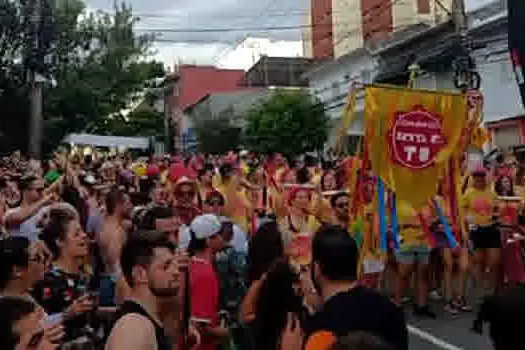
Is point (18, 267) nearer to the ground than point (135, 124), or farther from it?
nearer to the ground

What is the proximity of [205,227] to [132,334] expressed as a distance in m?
1.92

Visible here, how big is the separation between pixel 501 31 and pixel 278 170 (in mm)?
14556

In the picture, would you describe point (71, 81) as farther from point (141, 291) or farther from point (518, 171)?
point (141, 291)

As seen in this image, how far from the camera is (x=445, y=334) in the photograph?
22.2 feet

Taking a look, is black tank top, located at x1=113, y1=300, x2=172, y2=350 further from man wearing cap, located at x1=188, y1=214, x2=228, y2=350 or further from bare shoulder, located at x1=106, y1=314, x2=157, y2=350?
man wearing cap, located at x1=188, y1=214, x2=228, y2=350

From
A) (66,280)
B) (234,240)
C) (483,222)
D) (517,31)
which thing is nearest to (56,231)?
(66,280)

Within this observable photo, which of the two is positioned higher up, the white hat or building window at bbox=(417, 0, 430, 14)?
building window at bbox=(417, 0, 430, 14)

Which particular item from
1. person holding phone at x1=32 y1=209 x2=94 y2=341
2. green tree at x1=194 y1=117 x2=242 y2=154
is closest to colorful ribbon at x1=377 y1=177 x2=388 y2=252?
person holding phone at x1=32 y1=209 x2=94 y2=341

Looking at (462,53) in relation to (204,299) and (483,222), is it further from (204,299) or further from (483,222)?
(204,299)

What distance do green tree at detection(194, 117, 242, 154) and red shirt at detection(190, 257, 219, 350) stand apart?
132 feet

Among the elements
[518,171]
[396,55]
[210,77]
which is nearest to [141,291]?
[518,171]

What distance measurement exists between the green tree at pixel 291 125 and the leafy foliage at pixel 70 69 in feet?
23.0

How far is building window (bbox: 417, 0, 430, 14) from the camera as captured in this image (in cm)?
4373

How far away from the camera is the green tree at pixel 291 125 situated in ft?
111
